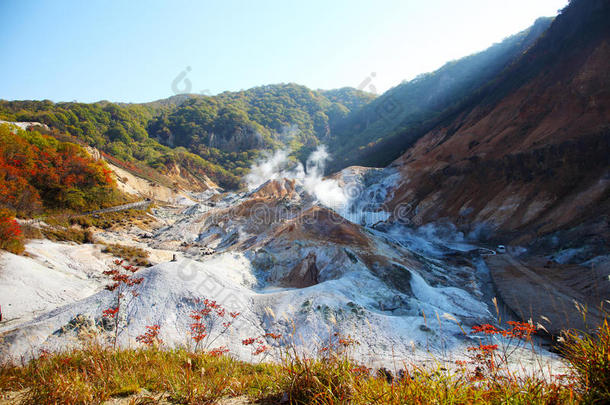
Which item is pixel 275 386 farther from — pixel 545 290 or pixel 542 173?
pixel 542 173

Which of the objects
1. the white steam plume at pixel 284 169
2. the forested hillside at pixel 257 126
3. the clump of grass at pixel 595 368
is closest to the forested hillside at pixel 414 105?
the forested hillside at pixel 257 126

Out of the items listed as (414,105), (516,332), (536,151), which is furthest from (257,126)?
(516,332)

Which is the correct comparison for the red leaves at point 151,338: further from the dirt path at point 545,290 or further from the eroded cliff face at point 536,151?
the eroded cliff face at point 536,151

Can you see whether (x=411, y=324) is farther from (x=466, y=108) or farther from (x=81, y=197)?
(x=466, y=108)

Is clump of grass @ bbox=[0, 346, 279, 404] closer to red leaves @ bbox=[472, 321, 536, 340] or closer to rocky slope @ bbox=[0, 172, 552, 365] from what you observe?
rocky slope @ bbox=[0, 172, 552, 365]

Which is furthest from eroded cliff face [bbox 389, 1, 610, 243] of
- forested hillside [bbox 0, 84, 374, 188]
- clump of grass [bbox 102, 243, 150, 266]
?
forested hillside [bbox 0, 84, 374, 188]

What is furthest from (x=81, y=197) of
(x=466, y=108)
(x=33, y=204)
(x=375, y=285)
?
(x=466, y=108)
